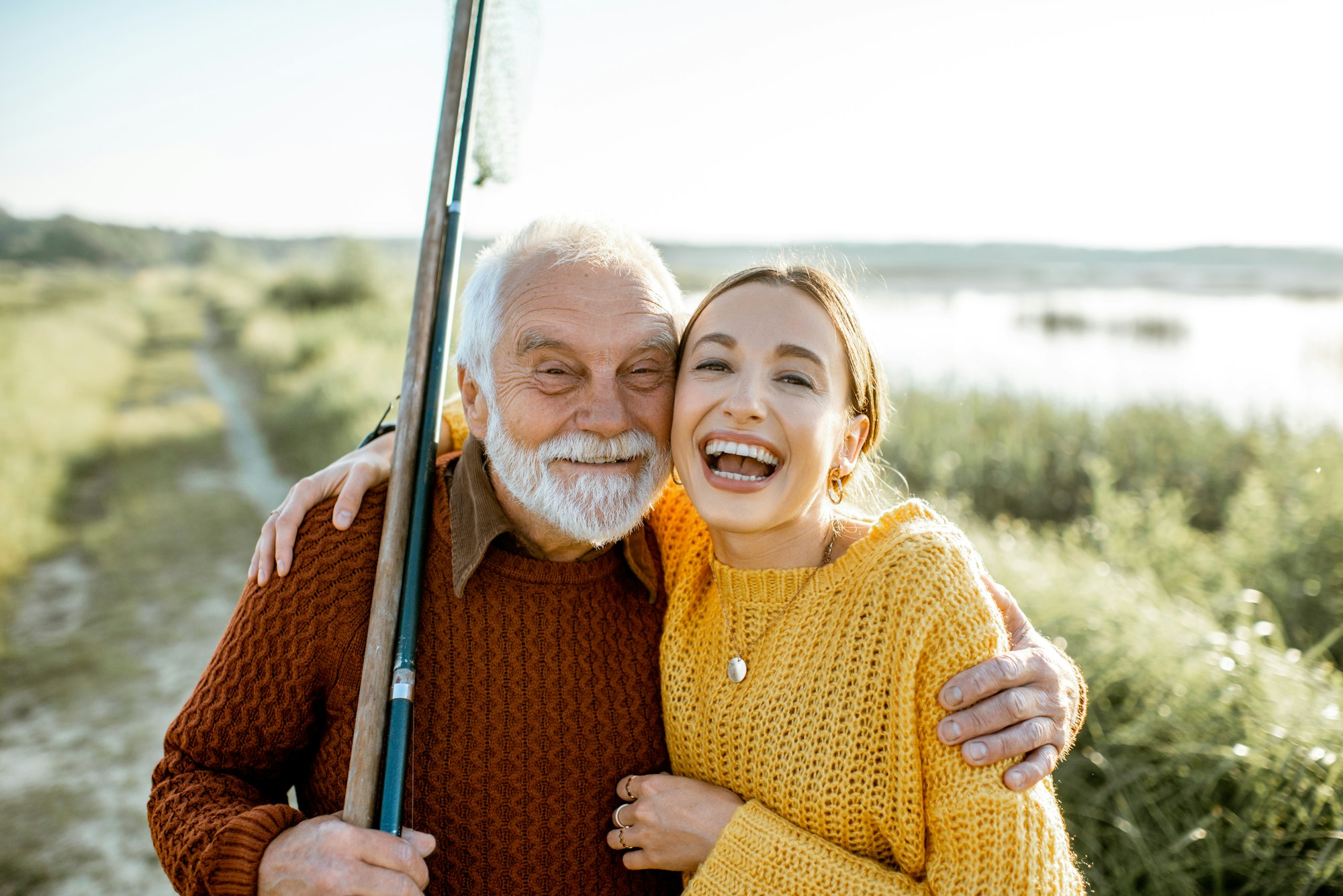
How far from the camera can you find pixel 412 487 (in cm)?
191

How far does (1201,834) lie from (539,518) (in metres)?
2.40

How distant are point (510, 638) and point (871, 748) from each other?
85 cm

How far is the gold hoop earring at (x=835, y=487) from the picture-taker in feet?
6.66

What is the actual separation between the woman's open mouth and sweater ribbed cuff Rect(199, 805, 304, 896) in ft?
3.80

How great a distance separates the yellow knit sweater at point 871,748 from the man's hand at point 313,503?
0.96m

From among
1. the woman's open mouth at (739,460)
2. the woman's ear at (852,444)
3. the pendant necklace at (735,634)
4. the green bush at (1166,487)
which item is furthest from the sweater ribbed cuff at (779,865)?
the green bush at (1166,487)

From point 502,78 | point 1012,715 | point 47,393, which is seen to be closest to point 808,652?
point 1012,715

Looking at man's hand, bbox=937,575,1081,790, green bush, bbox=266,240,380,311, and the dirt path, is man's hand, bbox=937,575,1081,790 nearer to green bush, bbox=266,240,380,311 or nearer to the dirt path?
the dirt path

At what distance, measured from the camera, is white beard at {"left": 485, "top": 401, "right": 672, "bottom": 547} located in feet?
6.48

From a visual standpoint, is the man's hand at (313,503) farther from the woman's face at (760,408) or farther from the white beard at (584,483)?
the woman's face at (760,408)

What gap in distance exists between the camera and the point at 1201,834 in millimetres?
2732

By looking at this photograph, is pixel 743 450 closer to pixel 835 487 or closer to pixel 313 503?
pixel 835 487

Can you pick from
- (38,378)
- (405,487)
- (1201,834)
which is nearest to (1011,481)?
(1201,834)

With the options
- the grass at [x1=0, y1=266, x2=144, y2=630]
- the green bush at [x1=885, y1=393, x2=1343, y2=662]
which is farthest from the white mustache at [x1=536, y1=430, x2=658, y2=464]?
the grass at [x1=0, y1=266, x2=144, y2=630]
